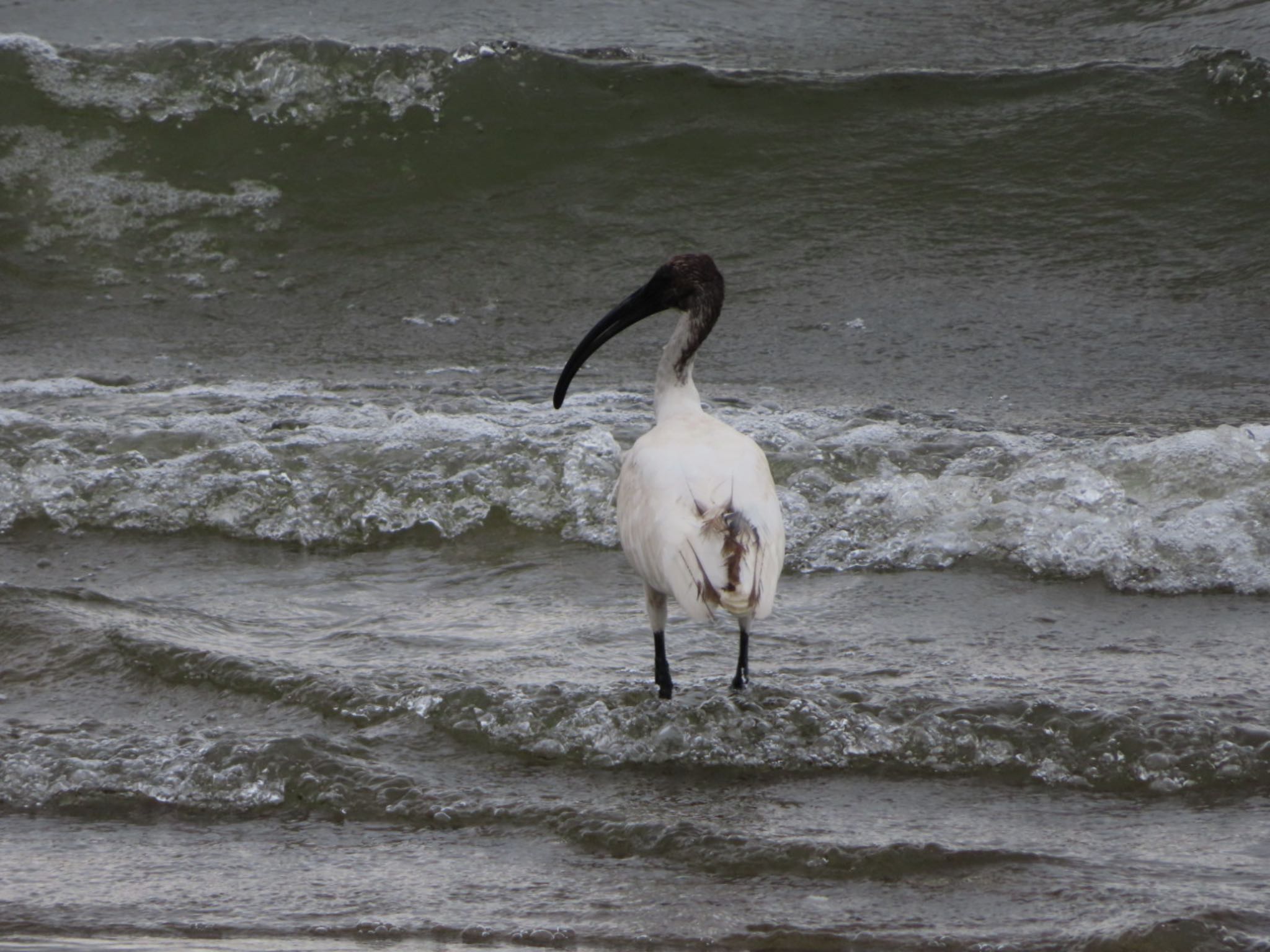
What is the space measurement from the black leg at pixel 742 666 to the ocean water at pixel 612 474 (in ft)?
0.25

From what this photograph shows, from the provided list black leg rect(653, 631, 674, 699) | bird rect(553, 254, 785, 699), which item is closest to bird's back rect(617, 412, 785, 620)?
bird rect(553, 254, 785, 699)

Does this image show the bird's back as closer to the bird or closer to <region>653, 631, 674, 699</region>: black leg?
the bird

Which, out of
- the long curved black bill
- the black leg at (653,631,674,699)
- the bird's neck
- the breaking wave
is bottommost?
the black leg at (653,631,674,699)

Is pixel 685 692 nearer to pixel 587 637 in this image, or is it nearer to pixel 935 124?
pixel 587 637

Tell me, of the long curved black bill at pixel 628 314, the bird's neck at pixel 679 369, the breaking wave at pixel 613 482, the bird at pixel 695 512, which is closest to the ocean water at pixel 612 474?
the breaking wave at pixel 613 482

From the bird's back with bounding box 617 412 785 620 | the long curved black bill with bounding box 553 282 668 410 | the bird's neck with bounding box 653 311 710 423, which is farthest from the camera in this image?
the long curved black bill with bounding box 553 282 668 410

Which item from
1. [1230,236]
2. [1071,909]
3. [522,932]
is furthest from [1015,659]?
[1230,236]

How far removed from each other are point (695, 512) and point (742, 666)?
50cm

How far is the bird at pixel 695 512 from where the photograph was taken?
445cm

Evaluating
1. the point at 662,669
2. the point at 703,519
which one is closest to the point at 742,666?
the point at 662,669

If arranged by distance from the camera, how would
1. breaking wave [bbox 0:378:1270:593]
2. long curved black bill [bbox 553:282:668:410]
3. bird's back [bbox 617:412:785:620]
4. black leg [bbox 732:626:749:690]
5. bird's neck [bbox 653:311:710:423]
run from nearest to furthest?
bird's back [bbox 617:412:785:620] < black leg [bbox 732:626:749:690] < bird's neck [bbox 653:311:710:423] < long curved black bill [bbox 553:282:668:410] < breaking wave [bbox 0:378:1270:593]

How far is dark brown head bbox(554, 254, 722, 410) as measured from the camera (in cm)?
557

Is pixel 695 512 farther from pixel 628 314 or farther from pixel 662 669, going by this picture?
pixel 628 314

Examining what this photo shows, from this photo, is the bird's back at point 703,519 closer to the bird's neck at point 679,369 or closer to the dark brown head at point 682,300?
the bird's neck at point 679,369
